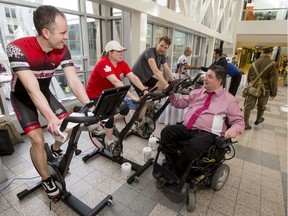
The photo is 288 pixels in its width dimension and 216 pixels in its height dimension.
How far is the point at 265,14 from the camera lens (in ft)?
28.6

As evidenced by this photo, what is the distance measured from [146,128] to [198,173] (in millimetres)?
1203

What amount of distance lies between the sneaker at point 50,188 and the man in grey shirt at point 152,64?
1.54 meters

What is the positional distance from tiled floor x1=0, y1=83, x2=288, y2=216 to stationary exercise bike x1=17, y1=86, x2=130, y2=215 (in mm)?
73

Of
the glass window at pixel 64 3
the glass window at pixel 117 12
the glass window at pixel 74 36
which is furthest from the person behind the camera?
the glass window at pixel 117 12

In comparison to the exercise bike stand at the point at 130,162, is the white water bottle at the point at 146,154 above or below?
above

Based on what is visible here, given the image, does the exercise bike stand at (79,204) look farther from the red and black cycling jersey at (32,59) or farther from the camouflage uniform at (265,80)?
the camouflage uniform at (265,80)

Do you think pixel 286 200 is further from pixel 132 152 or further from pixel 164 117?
pixel 164 117

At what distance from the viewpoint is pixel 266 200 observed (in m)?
1.85

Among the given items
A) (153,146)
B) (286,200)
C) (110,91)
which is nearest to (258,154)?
(286,200)

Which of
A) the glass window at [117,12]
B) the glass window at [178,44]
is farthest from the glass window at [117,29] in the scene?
the glass window at [178,44]

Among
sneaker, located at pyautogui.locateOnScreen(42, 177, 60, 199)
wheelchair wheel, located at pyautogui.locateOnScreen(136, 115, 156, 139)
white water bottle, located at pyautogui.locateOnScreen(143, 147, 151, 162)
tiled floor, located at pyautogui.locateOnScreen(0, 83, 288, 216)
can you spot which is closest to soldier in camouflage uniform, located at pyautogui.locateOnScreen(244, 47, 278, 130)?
tiled floor, located at pyautogui.locateOnScreen(0, 83, 288, 216)

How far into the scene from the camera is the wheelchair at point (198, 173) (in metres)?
1.60

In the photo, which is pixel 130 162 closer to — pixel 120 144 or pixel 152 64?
pixel 120 144

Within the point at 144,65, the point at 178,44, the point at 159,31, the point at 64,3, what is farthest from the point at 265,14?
the point at 64,3
